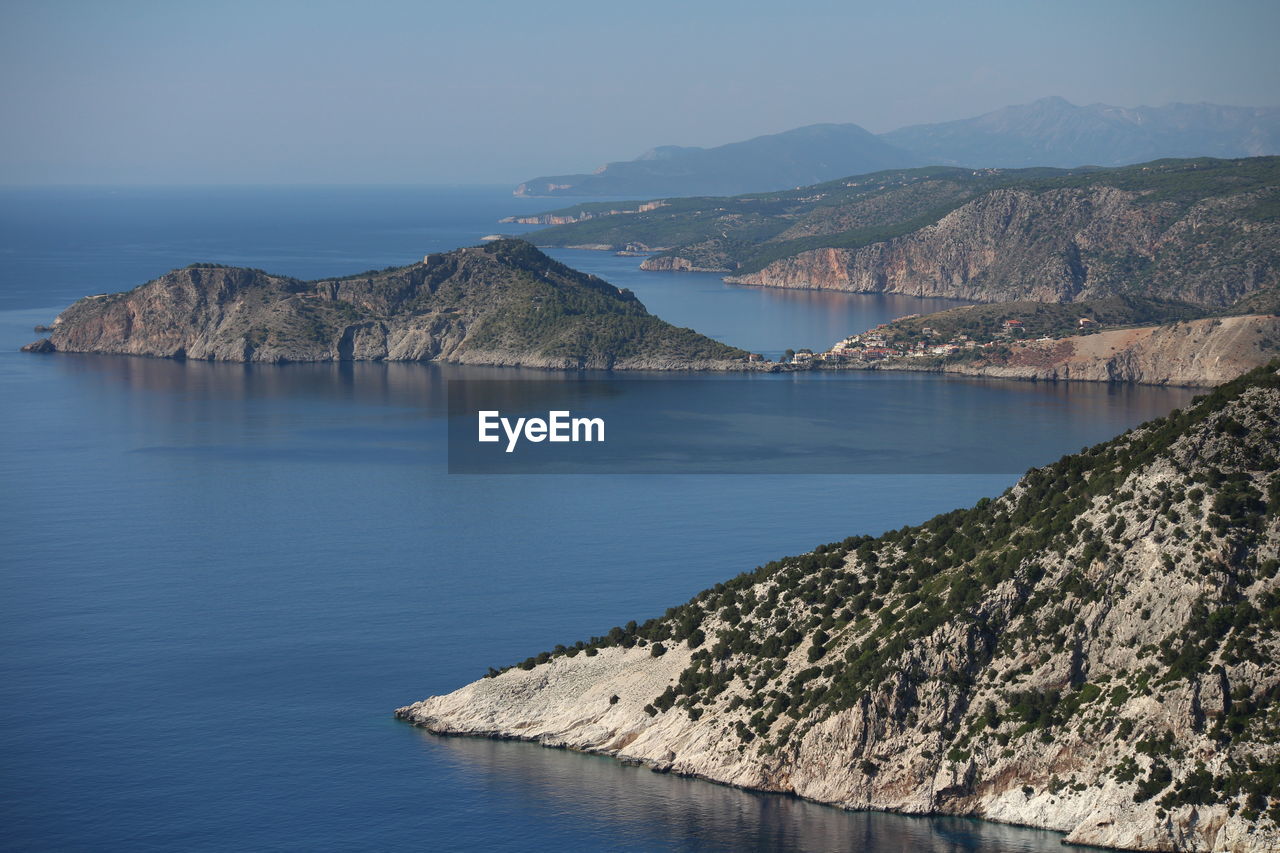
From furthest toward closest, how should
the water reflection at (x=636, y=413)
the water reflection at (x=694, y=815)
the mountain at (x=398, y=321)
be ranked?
the mountain at (x=398, y=321) < the water reflection at (x=636, y=413) < the water reflection at (x=694, y=815)

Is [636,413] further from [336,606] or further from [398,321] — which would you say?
[336,606]

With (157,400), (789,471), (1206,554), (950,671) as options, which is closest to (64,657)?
(950,671)

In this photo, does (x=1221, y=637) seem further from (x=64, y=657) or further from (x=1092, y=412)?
(x=1092, y=412)

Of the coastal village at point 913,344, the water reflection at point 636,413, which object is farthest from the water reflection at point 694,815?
the coastal village at point 913,344

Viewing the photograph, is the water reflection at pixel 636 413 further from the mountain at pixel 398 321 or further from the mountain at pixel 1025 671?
the mountain at pixel 1025 671

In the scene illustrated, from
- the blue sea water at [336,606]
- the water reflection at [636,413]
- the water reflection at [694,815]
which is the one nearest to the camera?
the water reflection at [694,815]
